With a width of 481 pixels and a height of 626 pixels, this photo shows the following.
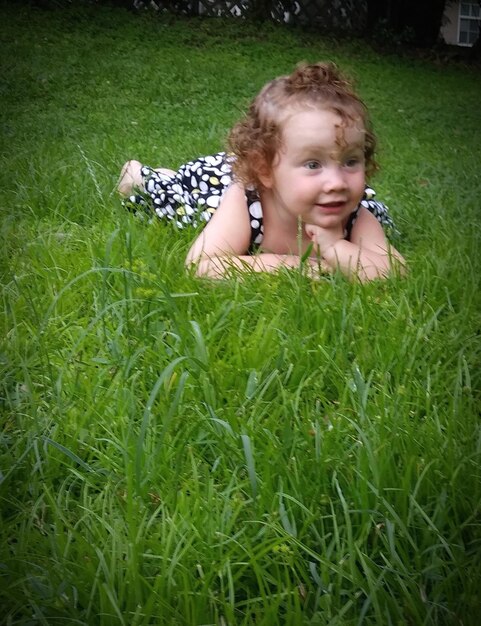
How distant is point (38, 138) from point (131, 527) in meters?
3.86

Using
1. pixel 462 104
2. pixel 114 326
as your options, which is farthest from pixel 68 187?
pixel 462 104

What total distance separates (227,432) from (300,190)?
1328mm

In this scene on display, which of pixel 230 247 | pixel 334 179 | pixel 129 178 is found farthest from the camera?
pixel 129 178

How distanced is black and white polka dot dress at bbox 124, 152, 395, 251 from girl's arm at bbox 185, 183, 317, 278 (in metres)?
0.06

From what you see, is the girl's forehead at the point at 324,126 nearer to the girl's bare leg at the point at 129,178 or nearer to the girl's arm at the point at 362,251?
the girl's arm at the point at 362,251

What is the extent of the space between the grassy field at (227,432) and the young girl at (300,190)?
143 millimetres

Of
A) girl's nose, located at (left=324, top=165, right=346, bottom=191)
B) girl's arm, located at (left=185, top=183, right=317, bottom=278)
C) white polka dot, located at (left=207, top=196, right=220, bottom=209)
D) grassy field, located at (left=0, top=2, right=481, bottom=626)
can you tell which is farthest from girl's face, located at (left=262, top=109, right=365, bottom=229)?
white polka dot, located at (left=207, top=196, right=220, bottom=209)

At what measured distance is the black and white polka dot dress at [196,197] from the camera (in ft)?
9.87

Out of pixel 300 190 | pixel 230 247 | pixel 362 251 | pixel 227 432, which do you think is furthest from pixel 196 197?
pixel 227 432

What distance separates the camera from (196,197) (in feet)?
11.5

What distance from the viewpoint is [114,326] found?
213 cm

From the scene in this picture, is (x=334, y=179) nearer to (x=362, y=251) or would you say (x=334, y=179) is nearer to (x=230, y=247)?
(x=362, y=251)

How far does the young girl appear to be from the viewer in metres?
2.68

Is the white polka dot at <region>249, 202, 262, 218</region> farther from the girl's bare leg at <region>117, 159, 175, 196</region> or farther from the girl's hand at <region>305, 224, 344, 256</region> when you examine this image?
the girl's bare leg at <region>117, 159, 175, 196</region>
